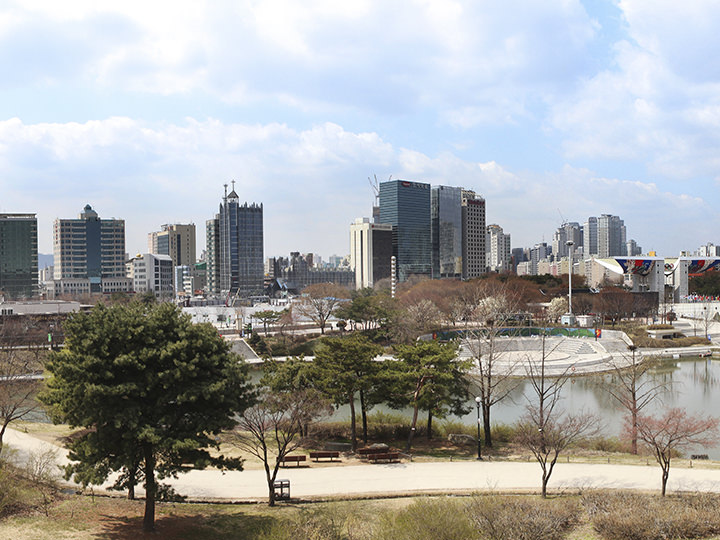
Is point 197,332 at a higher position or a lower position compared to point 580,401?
higher

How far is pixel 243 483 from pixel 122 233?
4532 inches

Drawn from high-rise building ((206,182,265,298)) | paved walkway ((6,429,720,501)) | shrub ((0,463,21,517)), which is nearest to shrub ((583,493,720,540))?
paved walkway ((6,429,720,501))

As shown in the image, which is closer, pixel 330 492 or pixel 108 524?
pixel 108 524

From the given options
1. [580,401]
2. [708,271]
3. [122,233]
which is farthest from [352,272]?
[580,401]

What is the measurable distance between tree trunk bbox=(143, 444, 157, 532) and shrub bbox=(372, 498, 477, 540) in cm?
447

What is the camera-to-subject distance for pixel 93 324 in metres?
10.9

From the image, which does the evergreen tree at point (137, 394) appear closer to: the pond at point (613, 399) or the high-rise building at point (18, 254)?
the pond at point (613, 399)

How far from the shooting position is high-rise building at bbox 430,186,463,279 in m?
146

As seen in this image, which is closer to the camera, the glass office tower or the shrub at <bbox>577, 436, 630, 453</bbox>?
the shrub at <bbox>577, 436, 630, 453</bbox>

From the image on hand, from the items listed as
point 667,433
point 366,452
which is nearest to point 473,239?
point 366,452

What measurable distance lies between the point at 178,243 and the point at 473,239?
320 feet

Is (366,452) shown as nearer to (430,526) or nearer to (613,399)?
(430,526)

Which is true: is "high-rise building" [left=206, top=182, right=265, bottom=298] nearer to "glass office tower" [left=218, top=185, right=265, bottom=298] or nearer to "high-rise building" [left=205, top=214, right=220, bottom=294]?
"glass office tower" [left=218, top=185, right=265, bottom=298]

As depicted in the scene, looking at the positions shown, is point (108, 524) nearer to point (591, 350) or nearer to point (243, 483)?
point (243, 483)
